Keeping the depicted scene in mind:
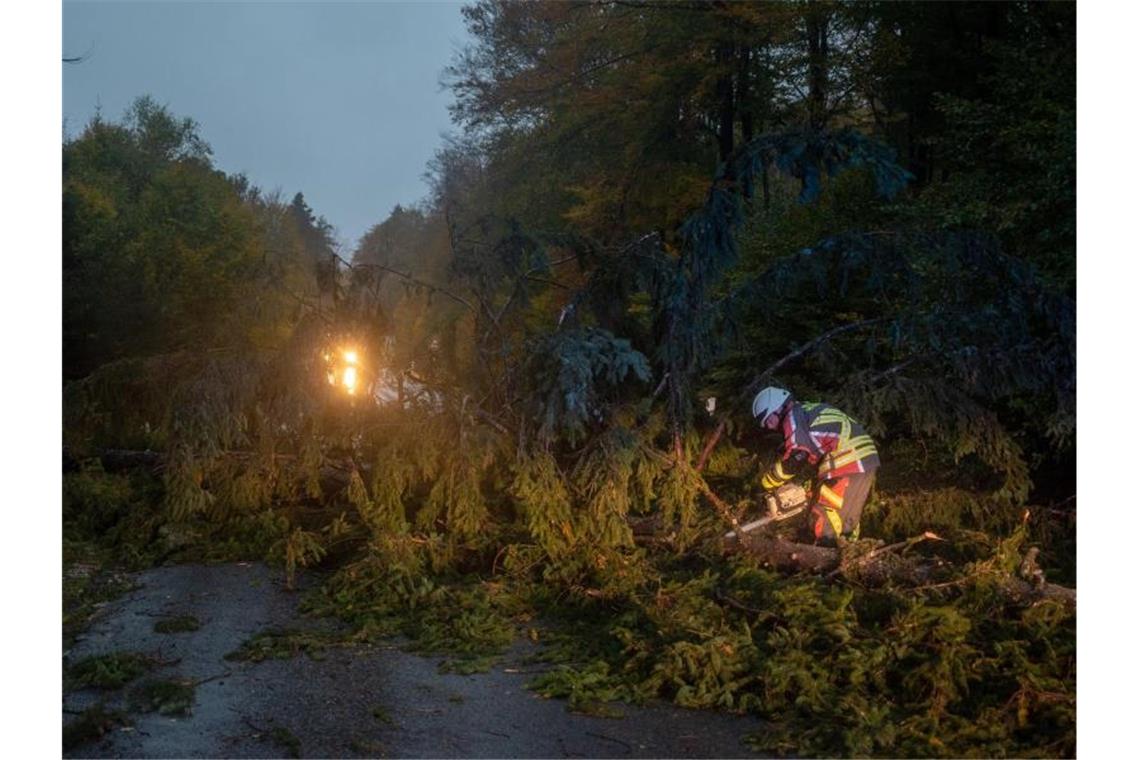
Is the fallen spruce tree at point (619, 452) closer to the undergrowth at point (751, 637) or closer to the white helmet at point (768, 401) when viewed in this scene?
the undergrowth at point (751, 637)

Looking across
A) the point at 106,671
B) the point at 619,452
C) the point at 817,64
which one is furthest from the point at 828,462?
the point at 817,64

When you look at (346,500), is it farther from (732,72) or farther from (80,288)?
(80,288)

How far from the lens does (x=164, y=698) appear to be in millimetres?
4930

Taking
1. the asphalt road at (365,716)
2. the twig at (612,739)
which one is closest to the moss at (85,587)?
the asphalt road at (365,716)

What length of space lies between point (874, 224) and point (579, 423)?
7171mm

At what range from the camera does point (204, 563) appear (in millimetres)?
8062

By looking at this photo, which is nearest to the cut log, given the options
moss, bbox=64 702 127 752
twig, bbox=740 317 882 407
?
twig, bbox=740 317 882 407

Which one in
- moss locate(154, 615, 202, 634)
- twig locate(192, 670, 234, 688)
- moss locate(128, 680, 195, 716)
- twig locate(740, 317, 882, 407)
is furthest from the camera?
twig locate(740, 317, 882, 407)

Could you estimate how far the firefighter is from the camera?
22.7 ft

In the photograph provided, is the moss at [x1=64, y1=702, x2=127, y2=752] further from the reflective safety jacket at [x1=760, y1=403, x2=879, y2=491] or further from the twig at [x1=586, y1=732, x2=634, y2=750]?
the reflective safety jacket at [x1=760, y1=403, x2=879, y2=491]

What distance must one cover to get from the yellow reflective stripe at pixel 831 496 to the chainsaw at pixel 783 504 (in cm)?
27

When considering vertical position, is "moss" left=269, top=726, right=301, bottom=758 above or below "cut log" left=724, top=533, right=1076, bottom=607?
below

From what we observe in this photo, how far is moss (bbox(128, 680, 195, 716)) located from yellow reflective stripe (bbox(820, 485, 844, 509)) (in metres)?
4.19
